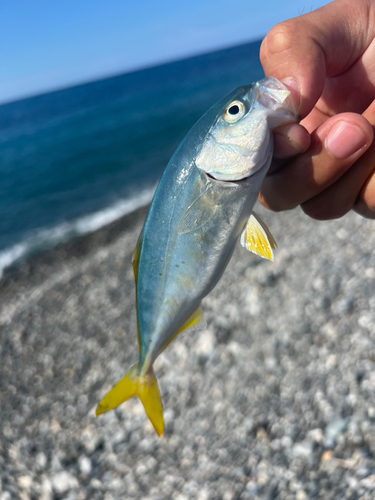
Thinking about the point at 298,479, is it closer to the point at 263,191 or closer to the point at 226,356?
the point at 226,356

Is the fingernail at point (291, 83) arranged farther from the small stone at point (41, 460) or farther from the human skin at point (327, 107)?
the small stone at point (41, 460)

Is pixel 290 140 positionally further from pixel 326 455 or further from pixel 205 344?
pixel 205 344

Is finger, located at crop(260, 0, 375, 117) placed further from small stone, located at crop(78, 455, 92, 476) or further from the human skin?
small stone, located at crop(78, 455, 92, 476)

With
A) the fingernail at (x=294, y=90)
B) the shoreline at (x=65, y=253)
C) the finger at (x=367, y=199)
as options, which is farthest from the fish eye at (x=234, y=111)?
the shoreline at (x=65, y=253)

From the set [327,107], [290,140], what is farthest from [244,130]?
[327,107]

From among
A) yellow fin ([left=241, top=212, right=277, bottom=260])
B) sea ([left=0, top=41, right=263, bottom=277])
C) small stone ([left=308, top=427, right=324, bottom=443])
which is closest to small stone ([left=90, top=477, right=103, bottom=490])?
small stone ([left=308, top=427, right=324, bottom=443])

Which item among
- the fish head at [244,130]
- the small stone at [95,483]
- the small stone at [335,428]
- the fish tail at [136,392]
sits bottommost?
the small stone at [95,483]
